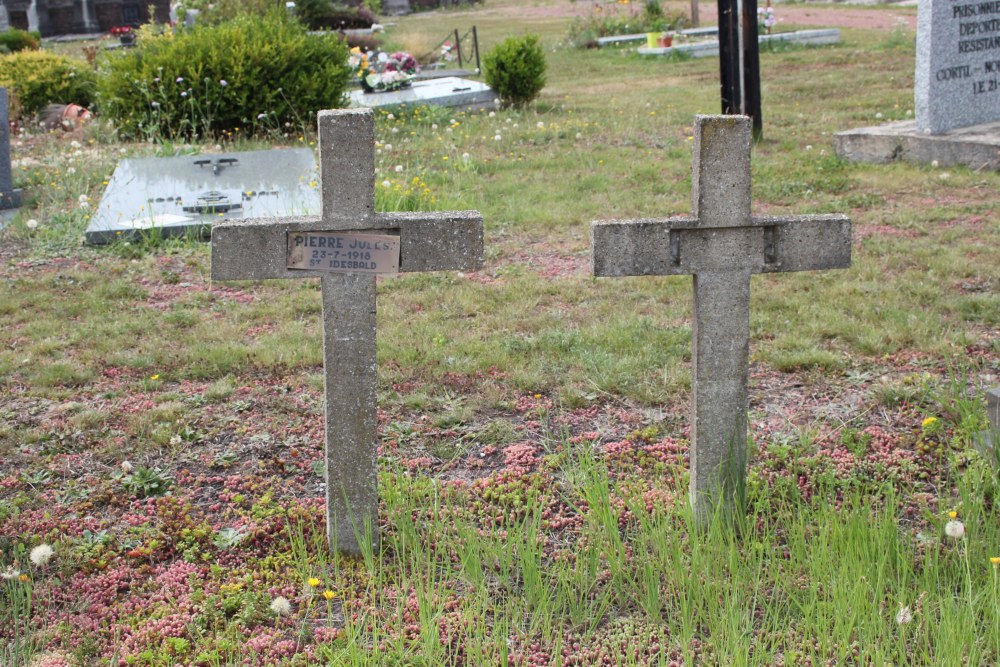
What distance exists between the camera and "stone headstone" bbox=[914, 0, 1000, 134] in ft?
29.7

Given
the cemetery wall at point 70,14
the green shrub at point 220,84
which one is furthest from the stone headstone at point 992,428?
the cemetery wall at point 70,14

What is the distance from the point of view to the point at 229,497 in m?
3.74

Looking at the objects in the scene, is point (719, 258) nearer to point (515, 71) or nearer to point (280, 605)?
point (280, 605)

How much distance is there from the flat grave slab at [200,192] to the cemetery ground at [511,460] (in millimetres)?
241

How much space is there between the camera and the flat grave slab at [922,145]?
338 inches

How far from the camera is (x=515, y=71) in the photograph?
13.4 m

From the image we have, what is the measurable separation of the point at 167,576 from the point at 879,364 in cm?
315

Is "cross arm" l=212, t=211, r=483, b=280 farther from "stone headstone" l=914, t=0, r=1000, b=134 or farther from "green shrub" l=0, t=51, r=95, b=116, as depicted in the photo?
"green shrub" l=0, t=51, r=95, b=116

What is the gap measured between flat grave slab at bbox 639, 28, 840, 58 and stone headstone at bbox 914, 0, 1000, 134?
9.84m

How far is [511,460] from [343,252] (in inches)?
46.8

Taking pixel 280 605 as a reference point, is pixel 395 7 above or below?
above

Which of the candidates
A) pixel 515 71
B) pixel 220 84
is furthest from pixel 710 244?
pixel 515 71

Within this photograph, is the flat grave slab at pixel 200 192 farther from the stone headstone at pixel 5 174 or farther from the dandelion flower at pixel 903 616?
the dandelion flower at pixel 903 616

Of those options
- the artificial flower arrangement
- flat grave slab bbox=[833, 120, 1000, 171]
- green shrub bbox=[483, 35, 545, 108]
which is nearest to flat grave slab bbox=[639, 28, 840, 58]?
the artificial flower arrangement
